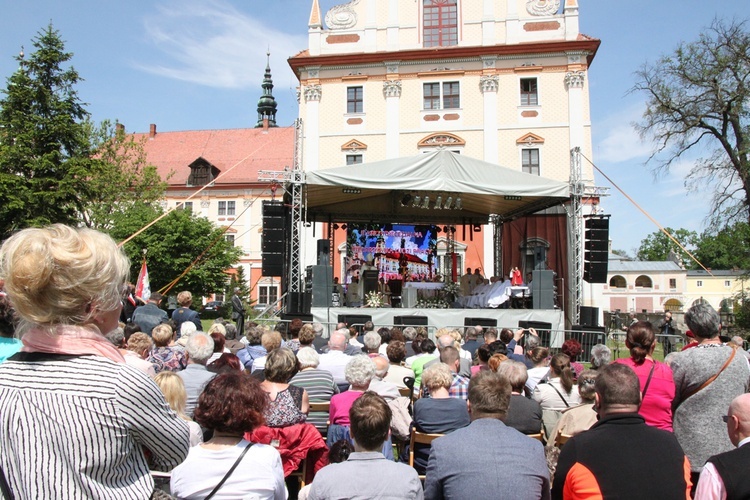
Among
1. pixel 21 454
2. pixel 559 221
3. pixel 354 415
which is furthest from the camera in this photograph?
pixel 559 221

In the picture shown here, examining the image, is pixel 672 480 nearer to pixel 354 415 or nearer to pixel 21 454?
pixel 354 415

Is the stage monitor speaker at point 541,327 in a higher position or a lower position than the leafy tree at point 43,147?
lower

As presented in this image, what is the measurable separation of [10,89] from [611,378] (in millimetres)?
25292

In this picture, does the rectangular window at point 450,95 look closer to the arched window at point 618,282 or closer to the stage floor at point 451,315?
the stage floor at point 451,315

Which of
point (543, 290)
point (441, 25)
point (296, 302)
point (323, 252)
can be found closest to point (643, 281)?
point (441, 25)

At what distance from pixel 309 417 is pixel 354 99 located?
2449 centimetres

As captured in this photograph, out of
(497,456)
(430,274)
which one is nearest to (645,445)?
(497,456)

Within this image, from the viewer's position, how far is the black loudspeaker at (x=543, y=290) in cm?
1410

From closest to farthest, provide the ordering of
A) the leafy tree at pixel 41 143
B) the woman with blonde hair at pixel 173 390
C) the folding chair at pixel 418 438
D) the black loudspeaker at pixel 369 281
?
the woman with blonde hair at pixel 173 390 → the folding chair at pixel 418 438 → the black loudspeaker at pixel 369 281 → the leafy tree at pixel 41 143

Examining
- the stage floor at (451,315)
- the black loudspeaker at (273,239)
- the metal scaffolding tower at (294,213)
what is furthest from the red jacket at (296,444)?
the black loudspeaker at (273,239)

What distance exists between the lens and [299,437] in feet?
12.6

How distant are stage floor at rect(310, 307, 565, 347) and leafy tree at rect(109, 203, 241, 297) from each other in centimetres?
Result: 1960

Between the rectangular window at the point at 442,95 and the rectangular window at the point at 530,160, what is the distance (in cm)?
376

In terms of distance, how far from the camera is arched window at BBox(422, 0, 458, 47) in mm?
27719
